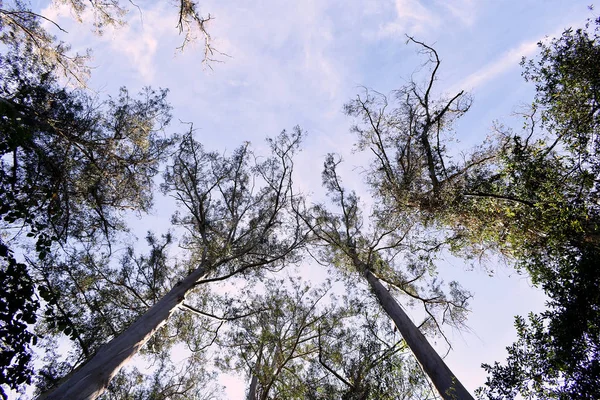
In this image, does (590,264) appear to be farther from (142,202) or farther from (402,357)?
(142,202)

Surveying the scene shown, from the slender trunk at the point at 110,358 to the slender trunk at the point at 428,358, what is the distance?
4876 millimetres

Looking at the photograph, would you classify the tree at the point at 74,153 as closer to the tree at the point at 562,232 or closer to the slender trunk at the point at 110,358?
the slender trunk at the point at 110,358

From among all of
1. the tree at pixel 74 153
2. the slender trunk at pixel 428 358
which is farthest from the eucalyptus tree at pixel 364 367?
the tree at pixel 74 153

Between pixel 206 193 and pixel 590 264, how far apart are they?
919cm

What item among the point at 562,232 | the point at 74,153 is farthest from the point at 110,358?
the point at 562,232

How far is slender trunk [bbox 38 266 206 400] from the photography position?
428 cm

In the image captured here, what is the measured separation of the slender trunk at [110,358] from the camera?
14.0 ft

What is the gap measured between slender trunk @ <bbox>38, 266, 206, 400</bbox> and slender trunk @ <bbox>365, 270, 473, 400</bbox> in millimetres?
4876

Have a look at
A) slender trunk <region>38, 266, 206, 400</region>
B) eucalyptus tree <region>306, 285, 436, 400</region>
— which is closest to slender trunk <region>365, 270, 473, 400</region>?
eucalyptus tree <region>306, 285, 436, 400</region>

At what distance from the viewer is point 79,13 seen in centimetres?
654

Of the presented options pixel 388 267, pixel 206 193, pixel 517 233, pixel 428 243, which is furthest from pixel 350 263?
pixel 517 233

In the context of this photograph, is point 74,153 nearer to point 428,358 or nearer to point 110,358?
point 110,358

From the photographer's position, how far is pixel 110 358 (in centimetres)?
499

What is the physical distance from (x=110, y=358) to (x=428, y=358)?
5287mm
